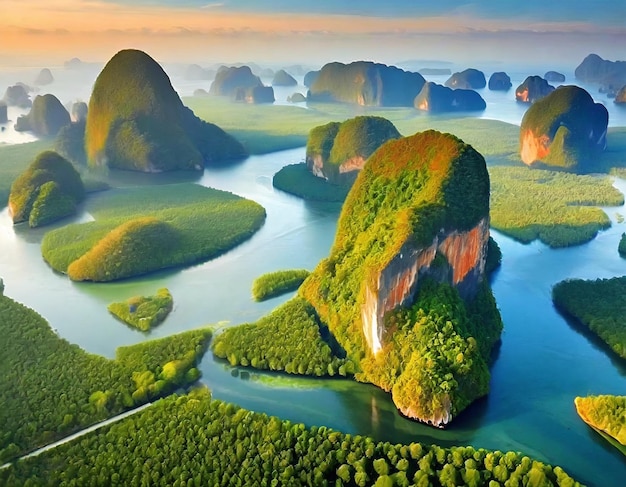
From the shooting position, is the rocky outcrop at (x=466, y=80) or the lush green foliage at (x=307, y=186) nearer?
the lush green foliage at (x=307, y=186)

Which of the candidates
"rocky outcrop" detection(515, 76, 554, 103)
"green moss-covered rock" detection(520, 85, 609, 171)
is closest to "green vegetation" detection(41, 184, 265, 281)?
"green moss-covered rock" detection(520, 85, 609, 171)

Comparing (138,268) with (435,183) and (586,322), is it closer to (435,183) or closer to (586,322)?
(435,183)

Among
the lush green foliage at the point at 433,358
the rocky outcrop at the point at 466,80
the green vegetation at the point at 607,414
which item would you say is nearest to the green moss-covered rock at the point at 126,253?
the lush green foliage at the point at 433,358

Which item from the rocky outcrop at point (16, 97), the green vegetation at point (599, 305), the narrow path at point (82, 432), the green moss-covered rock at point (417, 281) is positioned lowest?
the rocky outcrop at point (16, 97)

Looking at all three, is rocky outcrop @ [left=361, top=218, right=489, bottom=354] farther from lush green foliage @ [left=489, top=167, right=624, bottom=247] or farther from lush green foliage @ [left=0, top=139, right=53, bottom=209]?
lush green foliage @ [left=0, top=139, right=53, bottom=209]

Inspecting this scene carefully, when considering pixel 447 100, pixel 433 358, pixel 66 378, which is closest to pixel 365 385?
pixel 433 358

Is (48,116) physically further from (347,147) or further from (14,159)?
(347,147)

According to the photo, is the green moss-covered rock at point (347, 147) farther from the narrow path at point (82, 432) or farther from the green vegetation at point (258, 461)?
the green vegetation at point (258, 461)
